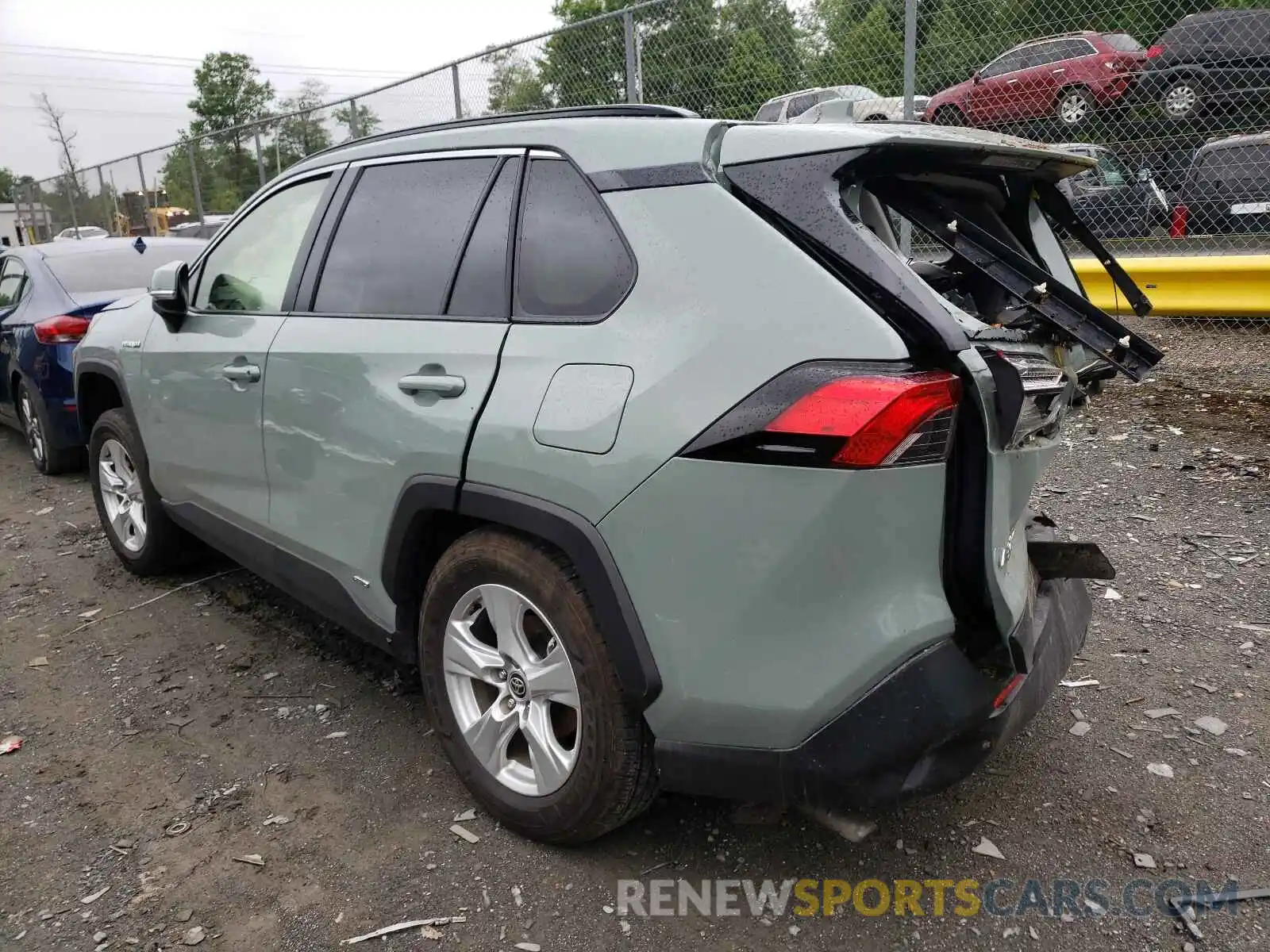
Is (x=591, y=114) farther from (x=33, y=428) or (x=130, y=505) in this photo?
(x=33, y=428)

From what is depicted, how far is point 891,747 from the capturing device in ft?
6.30

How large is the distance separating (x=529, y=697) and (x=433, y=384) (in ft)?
2.79

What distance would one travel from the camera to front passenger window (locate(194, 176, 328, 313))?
10.8 ft

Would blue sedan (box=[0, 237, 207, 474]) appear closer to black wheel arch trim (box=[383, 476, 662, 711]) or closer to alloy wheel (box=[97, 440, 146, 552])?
alloy wheel (box=[97, 440, 146, 552])

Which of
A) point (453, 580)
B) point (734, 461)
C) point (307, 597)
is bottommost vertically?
point (307, 597)

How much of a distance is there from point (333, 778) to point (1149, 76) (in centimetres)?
730

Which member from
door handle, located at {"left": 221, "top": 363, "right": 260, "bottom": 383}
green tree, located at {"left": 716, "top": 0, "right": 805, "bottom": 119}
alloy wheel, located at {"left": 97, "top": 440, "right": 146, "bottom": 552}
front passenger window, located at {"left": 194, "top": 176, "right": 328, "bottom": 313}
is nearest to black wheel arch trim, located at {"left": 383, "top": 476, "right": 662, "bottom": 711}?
door handle, located at {"left": 221, "top": 363, "right": 260, "bottom": 383}

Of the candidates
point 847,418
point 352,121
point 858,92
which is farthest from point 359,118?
point 847,418

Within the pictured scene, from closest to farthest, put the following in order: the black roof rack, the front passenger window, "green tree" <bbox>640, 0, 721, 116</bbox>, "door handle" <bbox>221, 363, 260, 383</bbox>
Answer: the black roof rack → "door handle" <bbox>221, 363, 260, 383</bbox> → the front passenger window → "green tree" <bbox>640, 0, 721, 116</bbox>

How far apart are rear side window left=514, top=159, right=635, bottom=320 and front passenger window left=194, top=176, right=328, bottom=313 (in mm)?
1167

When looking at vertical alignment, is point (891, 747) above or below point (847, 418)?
below

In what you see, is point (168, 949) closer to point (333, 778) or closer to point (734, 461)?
point (333, 778)

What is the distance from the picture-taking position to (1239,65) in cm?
651

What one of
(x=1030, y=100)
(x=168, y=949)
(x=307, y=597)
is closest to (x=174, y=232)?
(x=1030, y=100)
